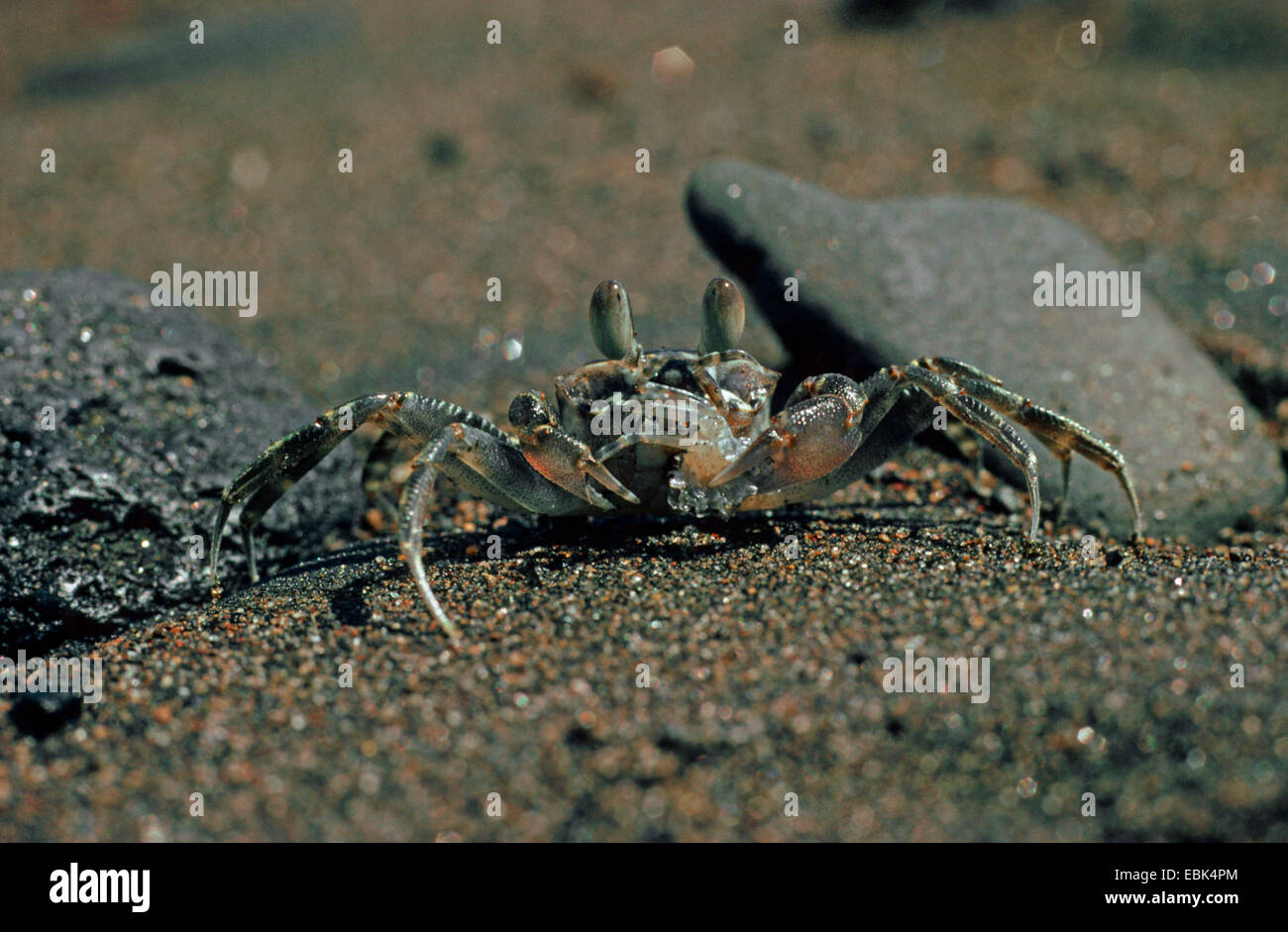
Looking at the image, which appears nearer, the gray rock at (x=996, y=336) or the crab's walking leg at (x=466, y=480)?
the crab's walking leg at (x=466, y=480)

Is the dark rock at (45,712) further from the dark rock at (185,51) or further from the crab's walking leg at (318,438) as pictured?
the dark rock at (185,51)

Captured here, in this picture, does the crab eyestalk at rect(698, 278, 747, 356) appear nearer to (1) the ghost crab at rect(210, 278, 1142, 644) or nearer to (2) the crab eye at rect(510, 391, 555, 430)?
(1) the ghost crab at rect(210, 278, 1142, 644)

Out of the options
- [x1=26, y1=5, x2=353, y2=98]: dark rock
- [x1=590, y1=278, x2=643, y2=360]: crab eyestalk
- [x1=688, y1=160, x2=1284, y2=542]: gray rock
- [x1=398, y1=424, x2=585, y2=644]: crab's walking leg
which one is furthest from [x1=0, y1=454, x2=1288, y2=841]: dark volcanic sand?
[x1=26, y1=5, x2=353, y2=98]: dark rock

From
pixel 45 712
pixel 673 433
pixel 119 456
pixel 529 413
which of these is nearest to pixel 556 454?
pixel 529 413

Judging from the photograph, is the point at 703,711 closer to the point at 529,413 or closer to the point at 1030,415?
the point at 529,413

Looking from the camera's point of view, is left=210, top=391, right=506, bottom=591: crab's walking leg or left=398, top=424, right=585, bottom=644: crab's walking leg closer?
left=398, top=424, right=585, bottom=644: crab's walking leg

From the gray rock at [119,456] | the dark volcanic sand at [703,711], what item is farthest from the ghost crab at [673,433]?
the gray rock at [119,456]
